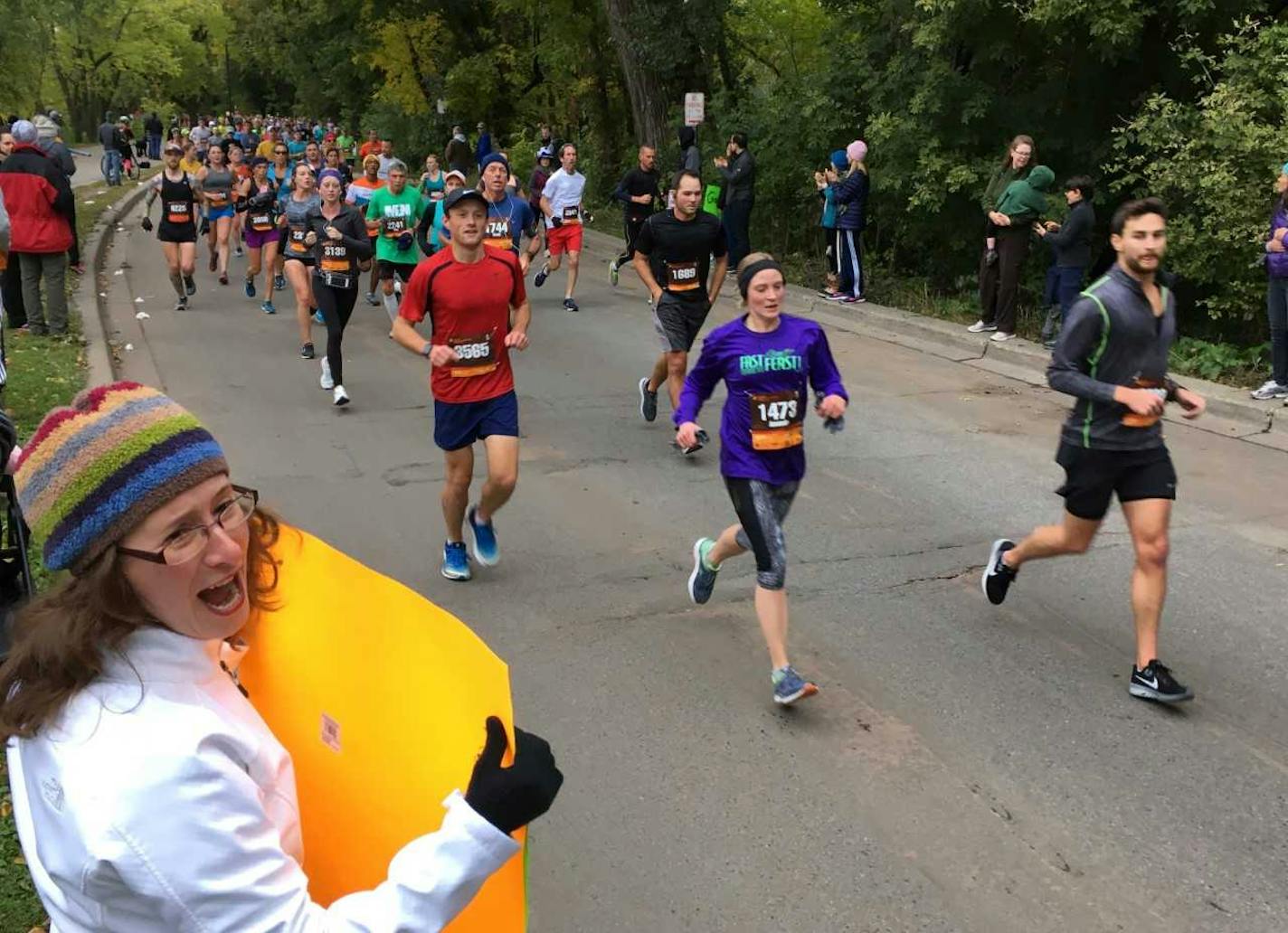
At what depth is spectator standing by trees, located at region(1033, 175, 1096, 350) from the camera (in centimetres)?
1133

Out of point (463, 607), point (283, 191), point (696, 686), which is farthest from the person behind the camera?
point (283, 191)

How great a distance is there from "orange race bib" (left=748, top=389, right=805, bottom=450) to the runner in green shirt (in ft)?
27.4

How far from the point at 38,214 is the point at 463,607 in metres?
8.23

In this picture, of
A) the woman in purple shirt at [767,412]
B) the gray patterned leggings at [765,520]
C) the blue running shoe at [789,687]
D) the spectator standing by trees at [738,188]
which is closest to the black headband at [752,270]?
the woman in purple shirt at [767,412]

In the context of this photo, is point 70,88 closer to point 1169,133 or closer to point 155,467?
point 1169,133

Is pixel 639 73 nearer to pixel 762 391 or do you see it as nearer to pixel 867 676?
pixel 762 391

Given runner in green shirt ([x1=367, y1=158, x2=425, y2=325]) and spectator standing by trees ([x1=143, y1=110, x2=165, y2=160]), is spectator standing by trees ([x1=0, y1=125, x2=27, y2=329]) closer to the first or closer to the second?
runner in green shirt ([x1=367, y1=158, x2=425, y2=325])

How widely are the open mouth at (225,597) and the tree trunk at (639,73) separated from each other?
19.8 metres

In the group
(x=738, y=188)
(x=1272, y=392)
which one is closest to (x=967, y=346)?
(x=1272, y=392)

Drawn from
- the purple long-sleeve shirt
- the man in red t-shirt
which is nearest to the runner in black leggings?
the man in red t-shirt

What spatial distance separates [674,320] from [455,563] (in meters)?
3.43

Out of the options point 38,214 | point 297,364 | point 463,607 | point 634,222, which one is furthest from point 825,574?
point 634,222

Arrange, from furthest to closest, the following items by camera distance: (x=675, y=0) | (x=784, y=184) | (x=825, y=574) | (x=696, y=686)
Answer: (x=675, y=0) → (x=784, y=184) → (x=825, y=574) → (x=696, y=686)

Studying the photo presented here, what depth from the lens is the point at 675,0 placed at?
1967cm
